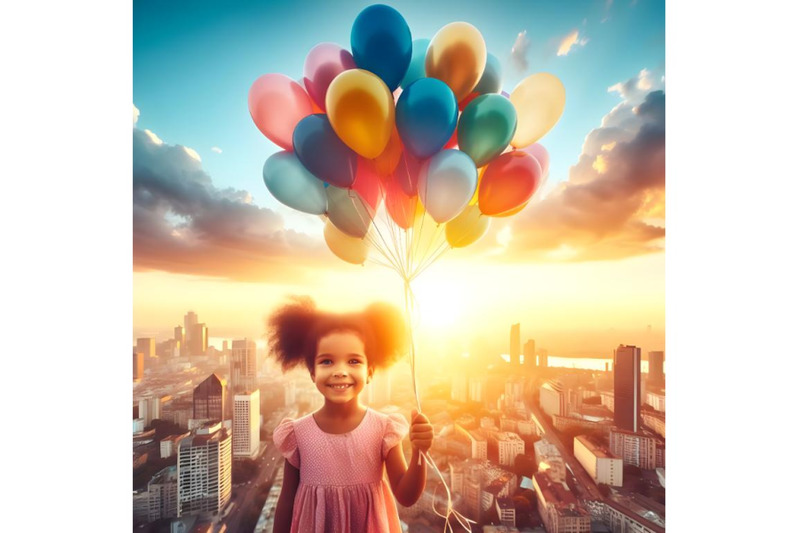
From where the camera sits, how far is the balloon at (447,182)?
1.23 metres

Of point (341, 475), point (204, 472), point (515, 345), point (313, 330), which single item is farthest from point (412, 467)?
point (204, 472)

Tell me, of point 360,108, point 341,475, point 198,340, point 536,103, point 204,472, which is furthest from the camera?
point 198,340

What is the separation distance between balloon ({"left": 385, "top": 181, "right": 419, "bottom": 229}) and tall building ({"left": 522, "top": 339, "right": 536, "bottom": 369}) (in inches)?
33.3

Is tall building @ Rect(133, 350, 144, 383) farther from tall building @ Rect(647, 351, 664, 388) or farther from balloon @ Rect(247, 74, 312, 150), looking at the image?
tall building @ Rect(647, 351, 664, 388)

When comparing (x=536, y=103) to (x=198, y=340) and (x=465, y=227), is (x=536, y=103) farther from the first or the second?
(x=198, y=340)

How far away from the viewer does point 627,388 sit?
1.84 m

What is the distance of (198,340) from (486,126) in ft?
4.66

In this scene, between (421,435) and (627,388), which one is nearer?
(421,435)

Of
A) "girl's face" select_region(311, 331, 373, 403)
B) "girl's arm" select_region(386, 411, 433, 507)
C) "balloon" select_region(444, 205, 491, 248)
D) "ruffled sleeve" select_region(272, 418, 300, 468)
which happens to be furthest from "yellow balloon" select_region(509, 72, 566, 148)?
"ruffled sleeve" select_region(272, 418, 300, 468)
